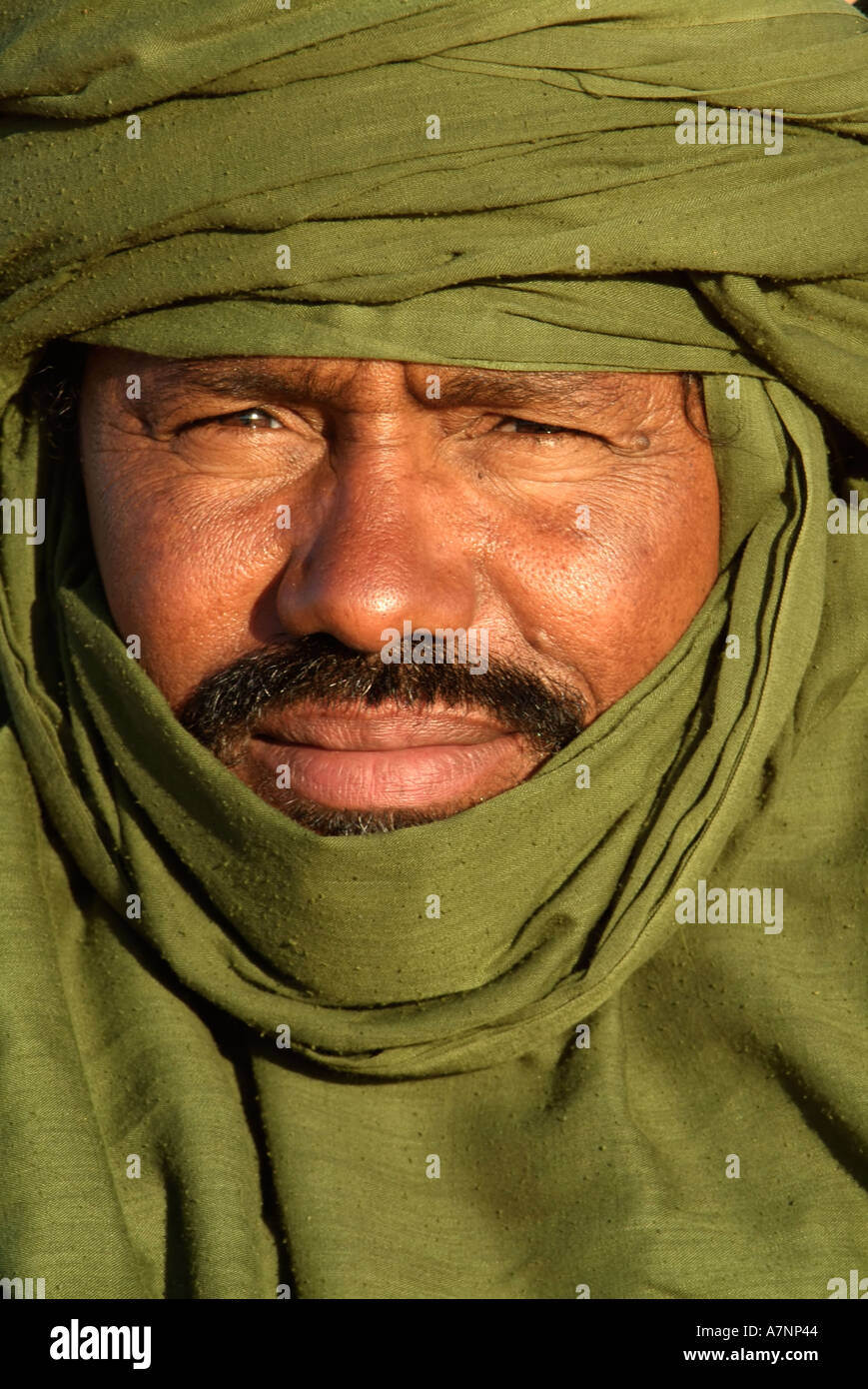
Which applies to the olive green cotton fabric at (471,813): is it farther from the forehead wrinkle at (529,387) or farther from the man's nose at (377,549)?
the man's nose at (377,549)

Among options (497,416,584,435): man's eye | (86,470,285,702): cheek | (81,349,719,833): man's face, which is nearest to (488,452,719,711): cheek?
(81,349,719,833): man's face

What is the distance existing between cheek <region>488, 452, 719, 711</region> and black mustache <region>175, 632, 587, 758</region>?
0.23ft

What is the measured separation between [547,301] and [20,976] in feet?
4.10

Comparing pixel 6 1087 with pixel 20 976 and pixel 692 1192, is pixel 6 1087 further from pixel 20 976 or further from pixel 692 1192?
pixel 692 1192

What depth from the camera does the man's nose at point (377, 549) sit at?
7.79ft

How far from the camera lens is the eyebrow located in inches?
95.0

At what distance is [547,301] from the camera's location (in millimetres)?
2381

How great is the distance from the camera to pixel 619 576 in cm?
254

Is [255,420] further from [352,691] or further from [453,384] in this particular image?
[352,691]

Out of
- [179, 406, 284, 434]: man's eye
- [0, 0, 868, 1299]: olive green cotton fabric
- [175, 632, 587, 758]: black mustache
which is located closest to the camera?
[0, 0, 868, 1299]: olive green cotton fabric

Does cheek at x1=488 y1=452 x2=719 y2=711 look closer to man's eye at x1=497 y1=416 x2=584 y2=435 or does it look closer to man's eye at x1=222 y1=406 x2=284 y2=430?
man's eye at x1=497 y1=416 x2=584 y2=435

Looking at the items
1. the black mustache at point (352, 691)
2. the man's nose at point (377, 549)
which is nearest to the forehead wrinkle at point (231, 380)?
the man's nose at point (377, 549)

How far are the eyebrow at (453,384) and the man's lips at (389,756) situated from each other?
0.47 meters
